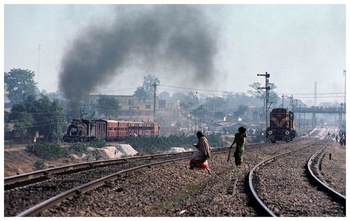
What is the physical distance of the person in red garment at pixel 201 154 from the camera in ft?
56.9

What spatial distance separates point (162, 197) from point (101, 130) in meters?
38.6

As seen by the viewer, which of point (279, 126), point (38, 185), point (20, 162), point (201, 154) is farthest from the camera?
point (279, 126)

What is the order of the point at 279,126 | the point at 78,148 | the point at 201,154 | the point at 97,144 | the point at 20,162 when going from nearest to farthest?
the point at 201,154 → the point at 20,162 → the point at 78,148 → the point at 97,144 → the point at 279,126

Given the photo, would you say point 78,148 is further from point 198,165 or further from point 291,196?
point 291,196

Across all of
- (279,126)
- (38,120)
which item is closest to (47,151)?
(38,120)

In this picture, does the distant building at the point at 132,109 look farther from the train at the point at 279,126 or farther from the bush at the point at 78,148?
the bush at the point at 78,148

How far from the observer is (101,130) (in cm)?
5125

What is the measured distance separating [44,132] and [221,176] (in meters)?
43.3

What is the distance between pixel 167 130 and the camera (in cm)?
11075

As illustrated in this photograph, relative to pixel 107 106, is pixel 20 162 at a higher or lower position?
lower

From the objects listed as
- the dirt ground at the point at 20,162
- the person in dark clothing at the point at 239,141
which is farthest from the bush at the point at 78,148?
the person in dark clothing at the point at 239,141

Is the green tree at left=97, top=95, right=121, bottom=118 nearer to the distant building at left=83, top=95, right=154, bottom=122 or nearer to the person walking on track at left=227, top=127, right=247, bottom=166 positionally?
the distant building at left=83, top=95, right=154, bottom=122

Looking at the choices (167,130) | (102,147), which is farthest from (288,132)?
(167,130)

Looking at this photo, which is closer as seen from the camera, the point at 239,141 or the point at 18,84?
the point at 239,141
